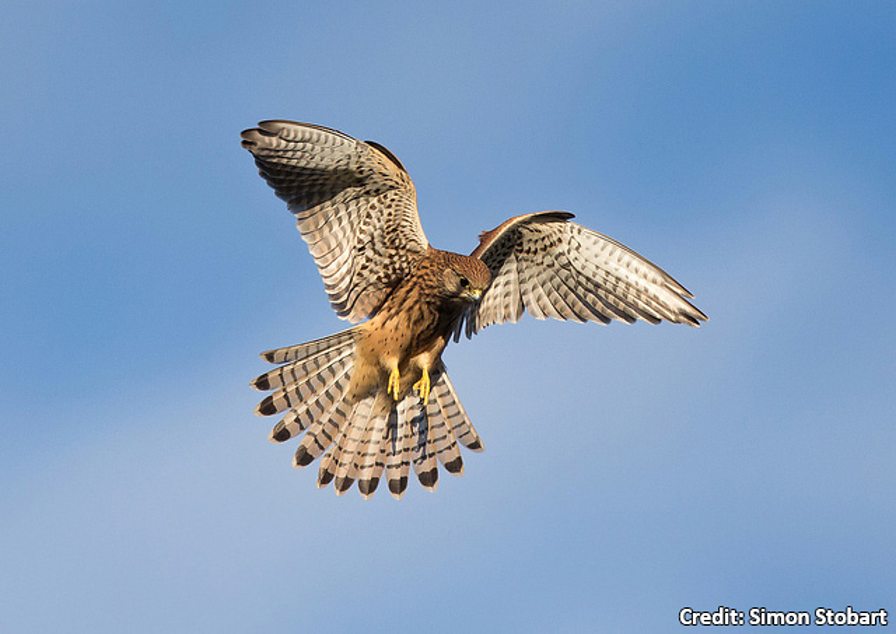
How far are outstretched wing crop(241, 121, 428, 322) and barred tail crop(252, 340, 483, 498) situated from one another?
0.57 m

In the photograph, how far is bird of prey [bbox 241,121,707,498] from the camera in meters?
10.9

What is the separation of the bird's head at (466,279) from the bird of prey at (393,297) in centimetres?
1

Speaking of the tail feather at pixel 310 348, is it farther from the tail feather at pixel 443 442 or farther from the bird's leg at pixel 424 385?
the tail feather at pixel 443 442

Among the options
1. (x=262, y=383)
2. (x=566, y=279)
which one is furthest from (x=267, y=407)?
(x=566, y=279)

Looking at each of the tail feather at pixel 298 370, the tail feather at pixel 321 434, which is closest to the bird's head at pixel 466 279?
the tail feather at pixel 298 370

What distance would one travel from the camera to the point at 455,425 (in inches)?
476

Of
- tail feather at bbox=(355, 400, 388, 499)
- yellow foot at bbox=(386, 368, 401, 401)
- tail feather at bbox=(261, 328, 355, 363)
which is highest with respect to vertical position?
tail feather at bbox=(261, 328, 355, 363)

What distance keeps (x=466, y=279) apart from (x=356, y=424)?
1994mm

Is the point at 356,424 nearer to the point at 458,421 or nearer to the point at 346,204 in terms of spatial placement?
the point at 458,421

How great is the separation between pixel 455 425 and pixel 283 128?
3166 mm

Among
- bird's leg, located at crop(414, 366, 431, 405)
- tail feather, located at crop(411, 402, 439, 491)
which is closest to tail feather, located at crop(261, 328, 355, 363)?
bird's leg, located at crop(414, 366, 431, 405)

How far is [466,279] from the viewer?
10773 mm

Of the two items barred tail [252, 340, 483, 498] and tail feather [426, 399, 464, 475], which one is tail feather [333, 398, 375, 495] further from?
tail feather [426, 399, 464, 475]

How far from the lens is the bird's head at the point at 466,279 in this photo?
10781 mm
